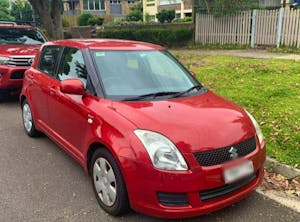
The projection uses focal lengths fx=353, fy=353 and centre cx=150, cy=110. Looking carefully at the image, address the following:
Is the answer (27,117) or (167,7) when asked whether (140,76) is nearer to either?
(27,117)

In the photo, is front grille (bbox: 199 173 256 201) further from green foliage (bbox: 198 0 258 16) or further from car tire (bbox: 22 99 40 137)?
green foliage (bbox: 198 0 258 16)

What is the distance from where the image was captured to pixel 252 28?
45.9 feet

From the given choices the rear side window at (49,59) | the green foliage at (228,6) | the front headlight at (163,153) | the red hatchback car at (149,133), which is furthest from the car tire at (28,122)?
the green foliage at (228,6)

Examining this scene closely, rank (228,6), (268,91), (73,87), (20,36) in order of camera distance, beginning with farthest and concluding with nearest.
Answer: (228,6) → (20,36) → (268,91) → (73,87)

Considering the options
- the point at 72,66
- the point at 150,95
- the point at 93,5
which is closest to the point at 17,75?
the point at 72,66

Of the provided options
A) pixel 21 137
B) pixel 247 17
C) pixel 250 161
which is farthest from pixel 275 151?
pixel 247 17

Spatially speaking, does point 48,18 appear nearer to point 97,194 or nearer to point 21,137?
point 21,137

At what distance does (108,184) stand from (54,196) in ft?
2.60

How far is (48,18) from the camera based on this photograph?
15469 millimetres

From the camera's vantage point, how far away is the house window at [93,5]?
5728 cm

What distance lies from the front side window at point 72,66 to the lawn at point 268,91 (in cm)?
252

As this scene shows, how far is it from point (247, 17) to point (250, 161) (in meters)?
12.2

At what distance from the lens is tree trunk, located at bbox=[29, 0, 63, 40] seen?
1534cm

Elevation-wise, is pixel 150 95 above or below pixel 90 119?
above
